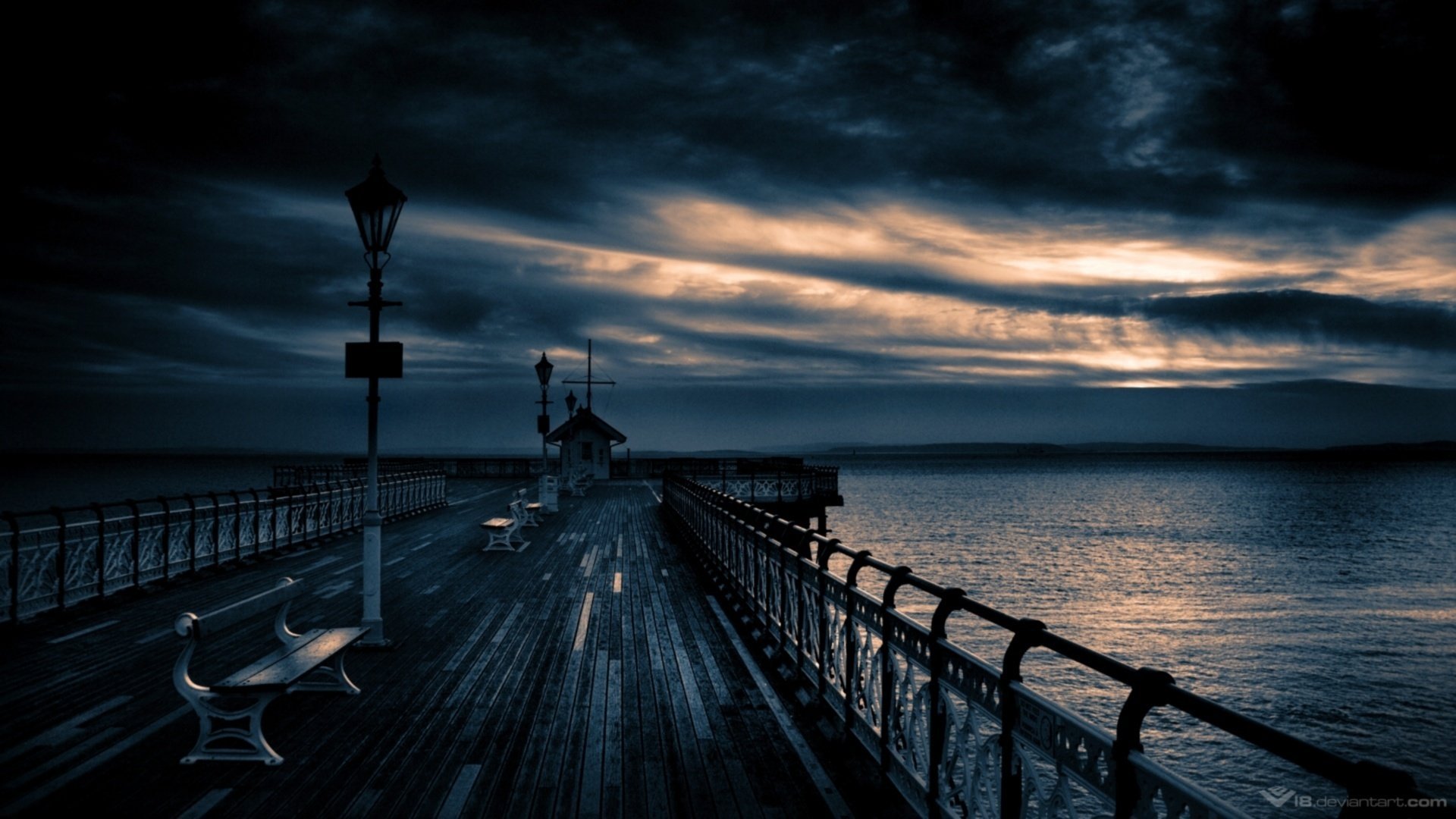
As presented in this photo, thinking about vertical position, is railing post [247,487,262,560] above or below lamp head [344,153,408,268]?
below

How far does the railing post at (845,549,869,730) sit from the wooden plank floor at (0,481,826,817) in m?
0.54

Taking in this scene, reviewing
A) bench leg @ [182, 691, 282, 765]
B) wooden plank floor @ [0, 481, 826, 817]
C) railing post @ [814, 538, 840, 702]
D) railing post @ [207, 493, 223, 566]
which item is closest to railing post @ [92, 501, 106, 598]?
wooden plank floor @ [0, 481, 826, 817]

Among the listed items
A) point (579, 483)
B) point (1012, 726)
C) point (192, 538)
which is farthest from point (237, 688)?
point (579, 483)

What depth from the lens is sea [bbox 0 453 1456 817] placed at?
52.3 ft

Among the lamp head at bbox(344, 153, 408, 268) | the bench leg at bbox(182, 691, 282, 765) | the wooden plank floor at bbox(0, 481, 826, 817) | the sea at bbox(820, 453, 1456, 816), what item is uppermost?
the lamp head at bbox(344, 153, 408, 268)

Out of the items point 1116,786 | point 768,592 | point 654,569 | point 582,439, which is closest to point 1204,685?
point 654,569

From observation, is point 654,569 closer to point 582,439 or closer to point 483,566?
point 483,566

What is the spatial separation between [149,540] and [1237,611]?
3241 centimetres

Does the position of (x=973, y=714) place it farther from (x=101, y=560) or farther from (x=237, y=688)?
(x=101, y=560)

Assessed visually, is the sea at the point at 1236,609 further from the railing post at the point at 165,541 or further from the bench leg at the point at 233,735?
the railing post at the point at 165,541

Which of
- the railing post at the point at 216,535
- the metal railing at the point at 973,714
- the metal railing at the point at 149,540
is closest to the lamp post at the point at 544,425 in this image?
the metal railing at the point at 149,540

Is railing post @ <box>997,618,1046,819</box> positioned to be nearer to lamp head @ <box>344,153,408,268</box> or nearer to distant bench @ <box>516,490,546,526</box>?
lamp head @ <box>344,153,408,268</box>

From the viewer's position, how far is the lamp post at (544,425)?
86.8 feet

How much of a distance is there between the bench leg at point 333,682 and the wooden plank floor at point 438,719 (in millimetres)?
116
